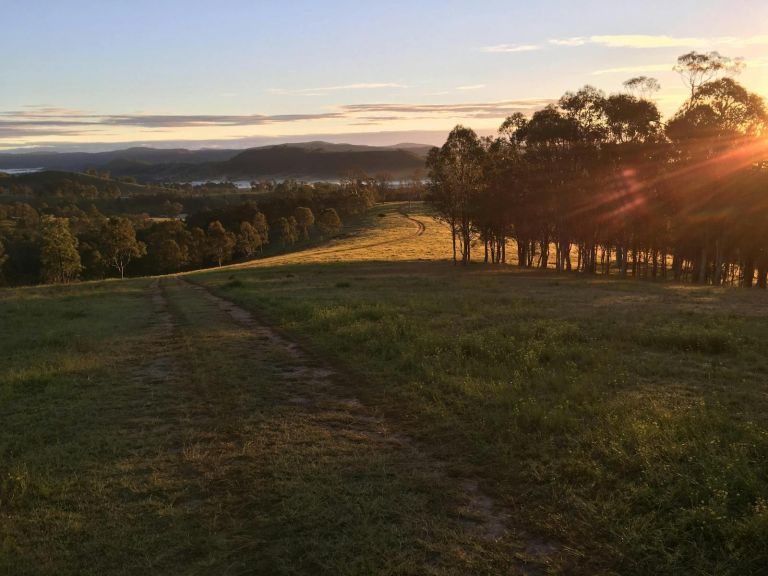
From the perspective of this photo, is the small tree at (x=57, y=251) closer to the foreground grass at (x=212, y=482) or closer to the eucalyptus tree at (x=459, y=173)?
the eucalyptus tree at (x=459, y=173)

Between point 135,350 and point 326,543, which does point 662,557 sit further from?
point 135,350

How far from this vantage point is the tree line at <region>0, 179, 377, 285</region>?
8838 cm

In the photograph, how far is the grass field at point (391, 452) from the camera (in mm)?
5766

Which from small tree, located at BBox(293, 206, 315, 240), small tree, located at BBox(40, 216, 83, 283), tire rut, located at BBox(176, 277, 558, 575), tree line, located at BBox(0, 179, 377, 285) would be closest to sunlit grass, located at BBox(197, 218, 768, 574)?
tire rut, located at BBox(176, 277, 558, 575)

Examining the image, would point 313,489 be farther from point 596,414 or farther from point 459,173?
point 459,173

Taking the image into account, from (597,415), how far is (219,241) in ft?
367

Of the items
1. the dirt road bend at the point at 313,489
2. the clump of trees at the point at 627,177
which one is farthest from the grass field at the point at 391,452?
the clump of trees at the point at 627,177

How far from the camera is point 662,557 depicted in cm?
554

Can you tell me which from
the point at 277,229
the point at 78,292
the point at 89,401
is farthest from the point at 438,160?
the point at 277,229

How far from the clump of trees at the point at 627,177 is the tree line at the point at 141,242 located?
63.4m

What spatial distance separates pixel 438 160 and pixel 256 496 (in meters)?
56.3

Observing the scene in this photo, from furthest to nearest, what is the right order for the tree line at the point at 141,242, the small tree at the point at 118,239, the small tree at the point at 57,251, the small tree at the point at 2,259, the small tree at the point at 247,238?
1. the small tree at the point at 247,238
2. the small tree at the point at 2,259
3. the small tree at the point at 118,239
4. the tree line at the point at 141,242
5. the small tree at the point at 57,251

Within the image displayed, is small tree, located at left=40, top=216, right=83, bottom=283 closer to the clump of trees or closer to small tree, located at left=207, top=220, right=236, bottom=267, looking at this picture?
small tree, located at left=207, top=220, right=236, bottom=267

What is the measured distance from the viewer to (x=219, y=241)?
370 ft
